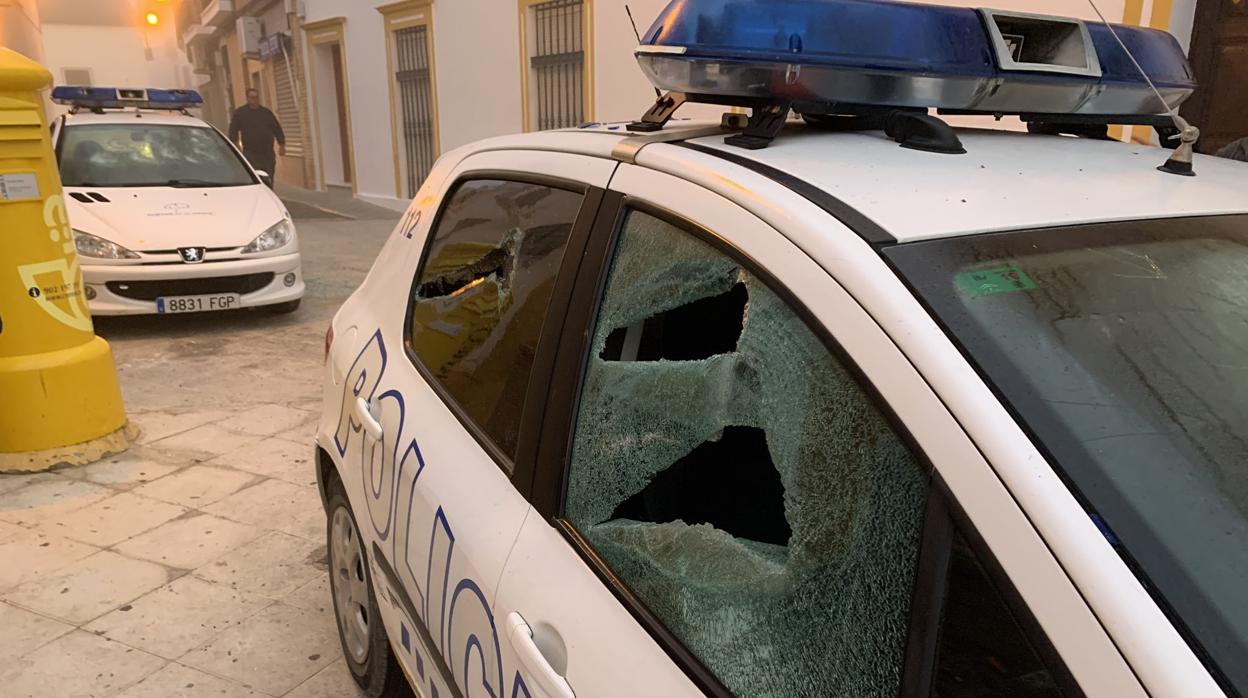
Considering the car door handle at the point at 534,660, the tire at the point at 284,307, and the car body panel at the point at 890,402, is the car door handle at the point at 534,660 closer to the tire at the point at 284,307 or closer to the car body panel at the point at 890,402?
the car body panel at the point at 890,402

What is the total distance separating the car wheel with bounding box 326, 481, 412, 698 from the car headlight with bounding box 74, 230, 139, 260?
445 cm

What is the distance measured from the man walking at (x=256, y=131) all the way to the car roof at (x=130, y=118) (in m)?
5.26

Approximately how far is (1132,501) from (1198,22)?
529 cm

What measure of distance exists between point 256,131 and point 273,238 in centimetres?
768

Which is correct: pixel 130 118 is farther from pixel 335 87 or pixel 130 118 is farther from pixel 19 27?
pixel 19 27

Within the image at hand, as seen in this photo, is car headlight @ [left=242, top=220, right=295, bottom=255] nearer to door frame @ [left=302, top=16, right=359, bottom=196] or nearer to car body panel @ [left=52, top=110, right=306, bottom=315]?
car body panel @ [left=52, top=110, right=306, bottom=315]

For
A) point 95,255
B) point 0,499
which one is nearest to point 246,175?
point 95,255

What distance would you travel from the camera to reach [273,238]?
22.0ft

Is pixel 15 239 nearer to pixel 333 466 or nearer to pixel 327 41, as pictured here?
pixel 333 466


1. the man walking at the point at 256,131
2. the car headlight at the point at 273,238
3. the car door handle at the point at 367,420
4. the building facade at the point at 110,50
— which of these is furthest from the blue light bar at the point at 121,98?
the building facade at the point at 110,50

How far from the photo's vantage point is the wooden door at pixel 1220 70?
4797mm

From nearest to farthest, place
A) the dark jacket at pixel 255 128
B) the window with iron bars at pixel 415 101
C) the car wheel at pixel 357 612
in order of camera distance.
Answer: the car wheel at pixel 357 612
the window with iron bars at pixel 415 101
the dark jacket at pixel 255 128

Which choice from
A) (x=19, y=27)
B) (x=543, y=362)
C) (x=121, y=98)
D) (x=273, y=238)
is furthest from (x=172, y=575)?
(x=19, y=27)

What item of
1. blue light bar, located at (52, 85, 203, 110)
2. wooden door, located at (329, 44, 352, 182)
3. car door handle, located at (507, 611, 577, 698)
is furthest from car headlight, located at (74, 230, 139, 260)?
wooden door, located at (329, 44, 352, 182)
